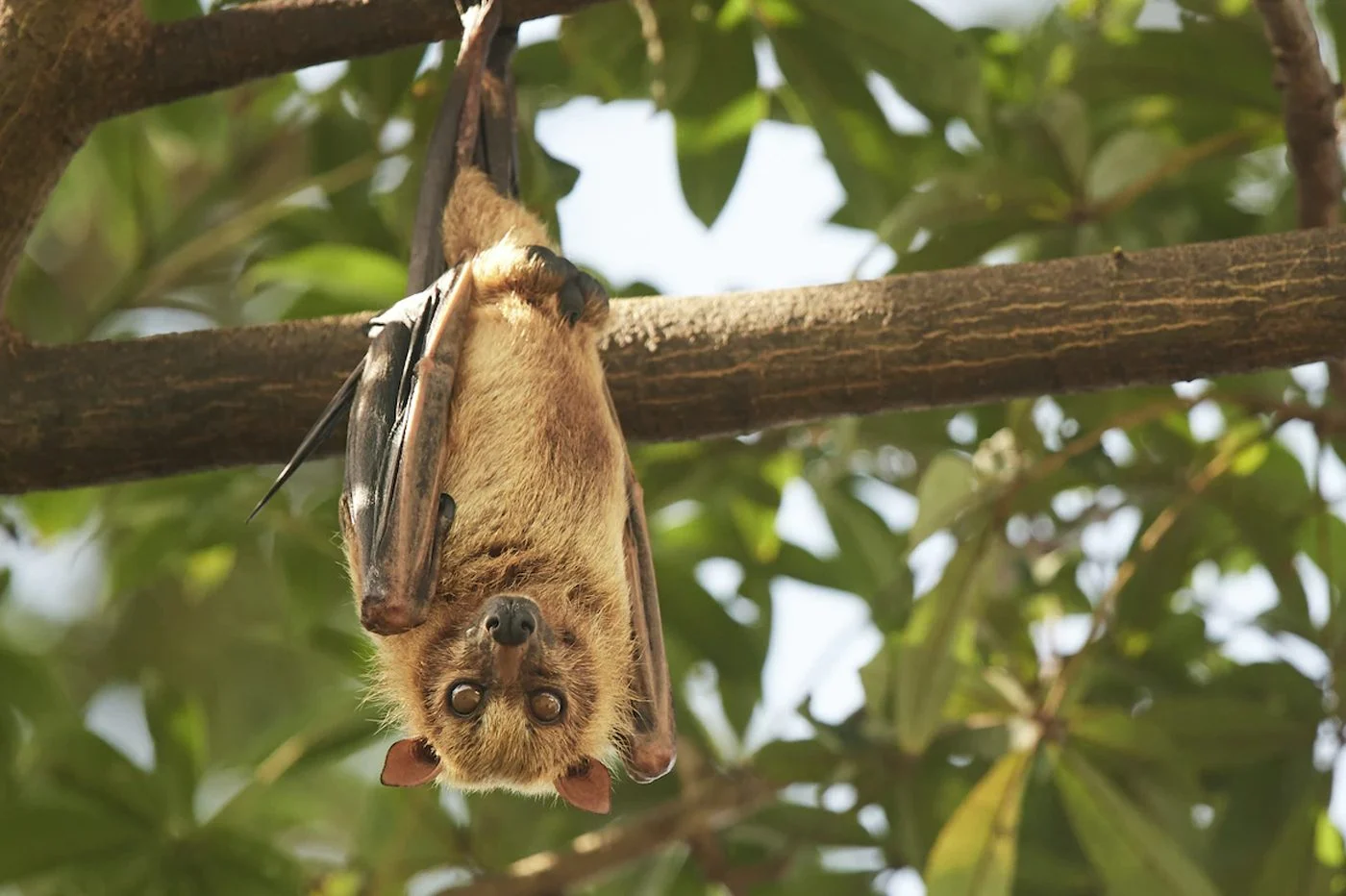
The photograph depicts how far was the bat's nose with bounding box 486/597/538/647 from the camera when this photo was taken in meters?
2.85

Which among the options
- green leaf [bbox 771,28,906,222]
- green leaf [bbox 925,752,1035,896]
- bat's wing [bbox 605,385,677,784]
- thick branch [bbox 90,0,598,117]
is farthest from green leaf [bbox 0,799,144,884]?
green leaf [bbox 771,28,906,222]

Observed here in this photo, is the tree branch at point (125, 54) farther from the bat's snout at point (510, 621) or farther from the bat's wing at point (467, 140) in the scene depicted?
the bat's snout at point (510, 621)

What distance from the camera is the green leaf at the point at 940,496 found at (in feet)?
12.2

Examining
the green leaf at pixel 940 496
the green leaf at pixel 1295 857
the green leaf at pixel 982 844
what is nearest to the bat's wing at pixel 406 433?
the green leaf at pixel 940 496

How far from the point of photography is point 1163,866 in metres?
3.59

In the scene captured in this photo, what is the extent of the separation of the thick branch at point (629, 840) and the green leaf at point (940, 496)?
1118 mm

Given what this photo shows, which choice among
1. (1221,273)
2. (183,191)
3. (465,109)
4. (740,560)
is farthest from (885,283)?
(183,191)

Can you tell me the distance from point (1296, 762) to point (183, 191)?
20.7ft

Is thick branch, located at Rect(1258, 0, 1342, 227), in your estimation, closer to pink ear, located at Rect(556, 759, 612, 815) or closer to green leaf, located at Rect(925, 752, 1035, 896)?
green leaf, located at Rect(925, 752, 1035, 896)

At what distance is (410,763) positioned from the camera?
3.12 meters

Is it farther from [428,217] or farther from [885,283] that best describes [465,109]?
[885,283]

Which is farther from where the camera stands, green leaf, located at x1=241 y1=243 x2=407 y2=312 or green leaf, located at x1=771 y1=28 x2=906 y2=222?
green leaf, located at x1=241 y1=243 x2=407 y2=312

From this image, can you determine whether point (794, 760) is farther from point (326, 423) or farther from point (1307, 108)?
point (1307, 108)

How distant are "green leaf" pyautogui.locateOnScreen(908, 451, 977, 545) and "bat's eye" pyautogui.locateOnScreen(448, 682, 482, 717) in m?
1.28
